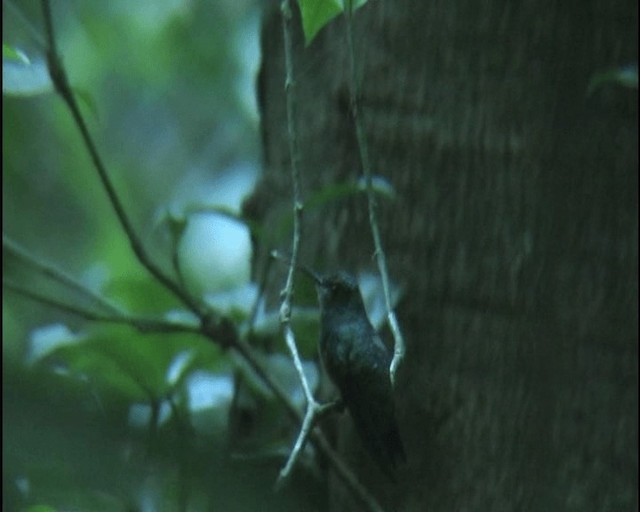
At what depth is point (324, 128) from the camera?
1.20m

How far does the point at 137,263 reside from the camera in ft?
6.12

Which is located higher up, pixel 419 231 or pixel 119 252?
pixel 119 252

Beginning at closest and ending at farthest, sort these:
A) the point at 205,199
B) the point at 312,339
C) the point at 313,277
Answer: the point at 313,277 < the point at 312,339 < the point at 205,199

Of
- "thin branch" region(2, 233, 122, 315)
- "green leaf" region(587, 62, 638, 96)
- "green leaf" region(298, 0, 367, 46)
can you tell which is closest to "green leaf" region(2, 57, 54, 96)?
"thin branch" region(2, 233, 122, 315)

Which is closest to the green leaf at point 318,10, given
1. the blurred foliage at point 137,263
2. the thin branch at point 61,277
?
the blurred foliage at point 137,263

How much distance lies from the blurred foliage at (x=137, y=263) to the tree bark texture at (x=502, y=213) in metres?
0.11

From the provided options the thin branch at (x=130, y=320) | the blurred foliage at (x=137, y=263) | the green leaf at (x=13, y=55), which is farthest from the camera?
the thin branch at (x=130, y=320)

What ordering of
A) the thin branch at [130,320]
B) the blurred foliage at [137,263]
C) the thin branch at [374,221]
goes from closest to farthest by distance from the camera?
the blurred foliage at [137,263] < the thin branch at [374,221] < the thin branch at [130,320]

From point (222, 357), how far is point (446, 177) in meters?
0.24

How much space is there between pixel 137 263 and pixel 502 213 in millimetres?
Answer: 819

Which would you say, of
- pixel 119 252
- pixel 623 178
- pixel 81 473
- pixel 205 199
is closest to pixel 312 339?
pixel 623 178

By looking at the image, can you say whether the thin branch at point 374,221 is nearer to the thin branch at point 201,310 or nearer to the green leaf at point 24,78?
the thin branch at point 201,310

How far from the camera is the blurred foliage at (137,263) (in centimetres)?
65

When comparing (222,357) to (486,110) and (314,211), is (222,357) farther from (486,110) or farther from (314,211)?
(486,110)
